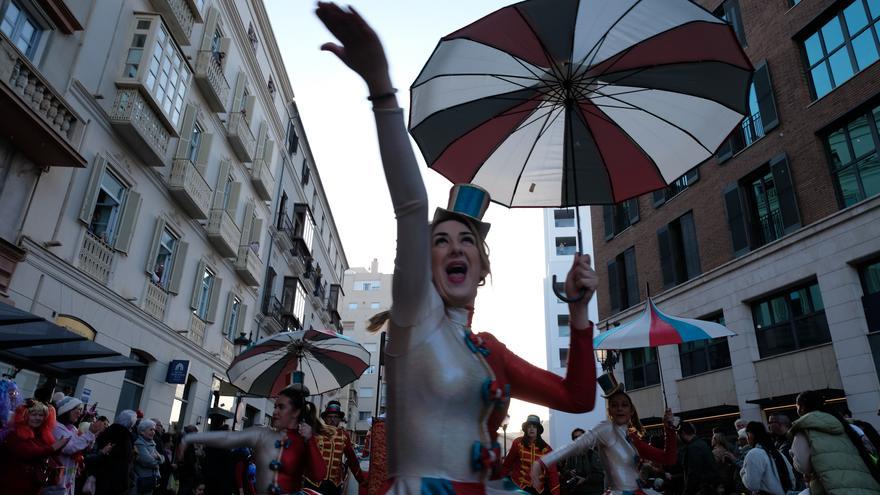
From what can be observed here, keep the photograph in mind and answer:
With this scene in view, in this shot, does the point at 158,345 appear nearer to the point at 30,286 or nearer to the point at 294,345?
the point at 30,286

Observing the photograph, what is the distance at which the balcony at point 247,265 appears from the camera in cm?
2248

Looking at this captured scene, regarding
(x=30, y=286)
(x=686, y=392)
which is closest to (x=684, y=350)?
(x=686, y=392)

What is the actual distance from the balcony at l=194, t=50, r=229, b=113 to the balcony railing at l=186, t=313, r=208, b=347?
7.04 meters

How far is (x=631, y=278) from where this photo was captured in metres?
25.4

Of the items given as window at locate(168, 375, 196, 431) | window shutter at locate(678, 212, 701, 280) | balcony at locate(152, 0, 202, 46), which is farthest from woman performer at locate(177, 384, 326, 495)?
window shutter at locate(678, 212, 701, 280)

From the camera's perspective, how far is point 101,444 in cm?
812

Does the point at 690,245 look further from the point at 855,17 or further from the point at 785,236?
the point at 855,17

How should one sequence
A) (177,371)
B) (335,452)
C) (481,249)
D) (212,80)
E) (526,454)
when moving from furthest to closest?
(212,80) < (177,371) < (526,454) < (335,452) < (481,249)

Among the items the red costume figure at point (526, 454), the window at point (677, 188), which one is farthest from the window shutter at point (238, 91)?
the red costume figure at point (526, 454)

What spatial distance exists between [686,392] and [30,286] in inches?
783

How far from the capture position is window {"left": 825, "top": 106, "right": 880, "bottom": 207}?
48.6 feet

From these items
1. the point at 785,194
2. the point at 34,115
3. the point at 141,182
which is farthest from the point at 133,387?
the point at 785,194

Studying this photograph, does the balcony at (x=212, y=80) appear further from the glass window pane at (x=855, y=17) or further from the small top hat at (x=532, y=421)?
the glass window pane at (x=855, y=17)

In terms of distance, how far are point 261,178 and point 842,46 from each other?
20.4 m
